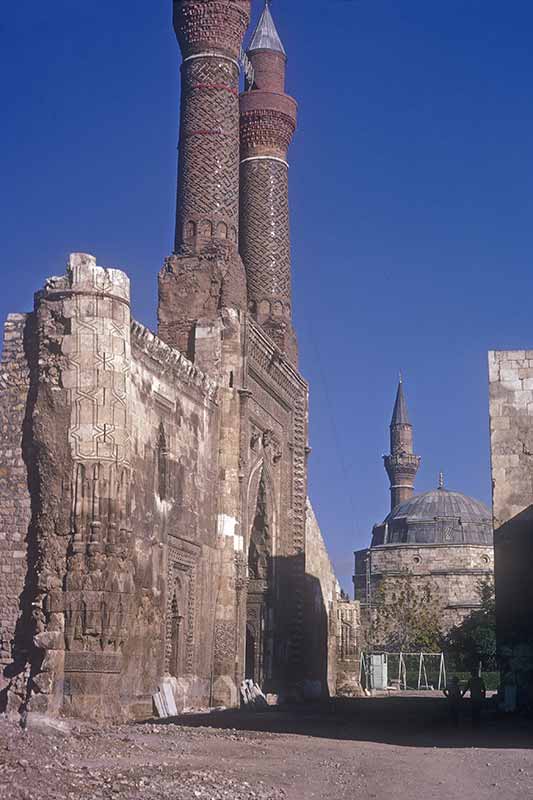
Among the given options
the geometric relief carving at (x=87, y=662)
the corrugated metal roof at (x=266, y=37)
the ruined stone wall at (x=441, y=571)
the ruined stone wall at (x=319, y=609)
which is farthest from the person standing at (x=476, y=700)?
the ruined stone wall at (x=441, y=571)

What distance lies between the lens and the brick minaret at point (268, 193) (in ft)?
78.3

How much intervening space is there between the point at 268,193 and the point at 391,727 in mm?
14168

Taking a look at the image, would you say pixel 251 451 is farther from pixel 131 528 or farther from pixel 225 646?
pixel 131 528

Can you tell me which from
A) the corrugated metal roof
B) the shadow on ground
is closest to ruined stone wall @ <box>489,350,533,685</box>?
the shadow on ground

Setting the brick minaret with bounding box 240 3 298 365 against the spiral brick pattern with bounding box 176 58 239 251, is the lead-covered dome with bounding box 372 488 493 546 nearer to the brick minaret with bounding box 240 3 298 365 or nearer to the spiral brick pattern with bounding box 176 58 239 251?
the brick minaret with bounding box 240 3 298 365

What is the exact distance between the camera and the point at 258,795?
21.7 feet

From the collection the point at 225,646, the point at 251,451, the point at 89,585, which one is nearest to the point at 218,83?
the point at 251,451

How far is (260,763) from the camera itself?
8438 millimetres

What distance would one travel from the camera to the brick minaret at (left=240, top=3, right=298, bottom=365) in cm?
2386

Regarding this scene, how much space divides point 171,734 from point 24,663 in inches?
130

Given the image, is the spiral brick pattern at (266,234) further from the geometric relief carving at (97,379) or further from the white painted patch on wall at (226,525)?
the geometric relief carving at (97,379)

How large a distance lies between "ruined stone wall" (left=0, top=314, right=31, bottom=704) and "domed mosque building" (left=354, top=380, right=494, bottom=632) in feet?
119

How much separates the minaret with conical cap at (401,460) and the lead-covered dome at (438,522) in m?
2.60

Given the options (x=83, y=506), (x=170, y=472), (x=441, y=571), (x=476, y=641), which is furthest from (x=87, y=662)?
(x=441, y=571)
